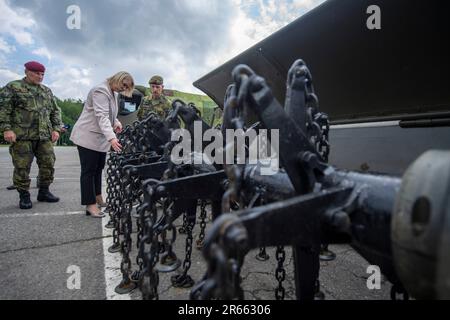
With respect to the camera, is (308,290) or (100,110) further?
(100,110)

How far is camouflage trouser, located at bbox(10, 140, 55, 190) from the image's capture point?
4543 mm

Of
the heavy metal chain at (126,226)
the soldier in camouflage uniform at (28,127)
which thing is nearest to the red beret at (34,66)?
the soldier in camouflage uniform at (28,127)

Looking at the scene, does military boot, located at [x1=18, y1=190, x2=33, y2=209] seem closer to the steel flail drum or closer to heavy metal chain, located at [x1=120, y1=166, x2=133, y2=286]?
heavy metal chain, located at [x1=120, y1=166, x2=133, y2=286]

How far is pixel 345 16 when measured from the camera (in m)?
2.58

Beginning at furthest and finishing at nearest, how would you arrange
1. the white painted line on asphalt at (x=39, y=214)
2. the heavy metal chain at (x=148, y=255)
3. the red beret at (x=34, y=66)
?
the red beret at (x=34, y=66)
the white painted line on asphalt at (x=39, y=214)
the heavy metal chain at (x=148, y=255)

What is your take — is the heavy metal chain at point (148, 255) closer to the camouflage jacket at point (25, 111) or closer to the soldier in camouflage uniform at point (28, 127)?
the soldier in camouflage uniform at point (28, 127)

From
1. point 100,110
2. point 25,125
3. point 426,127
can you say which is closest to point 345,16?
point 426,127

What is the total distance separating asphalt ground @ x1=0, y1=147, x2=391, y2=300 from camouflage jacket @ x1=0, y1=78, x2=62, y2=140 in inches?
59.8

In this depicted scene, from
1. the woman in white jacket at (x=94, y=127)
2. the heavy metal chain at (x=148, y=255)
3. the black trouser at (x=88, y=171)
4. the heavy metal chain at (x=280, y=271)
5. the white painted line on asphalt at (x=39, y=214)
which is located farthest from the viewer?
the white painted line on asphalt at (x=39, y=214)

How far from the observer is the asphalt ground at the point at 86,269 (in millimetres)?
2144

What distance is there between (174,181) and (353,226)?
955 millimetres

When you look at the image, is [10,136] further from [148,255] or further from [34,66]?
[148,255]
